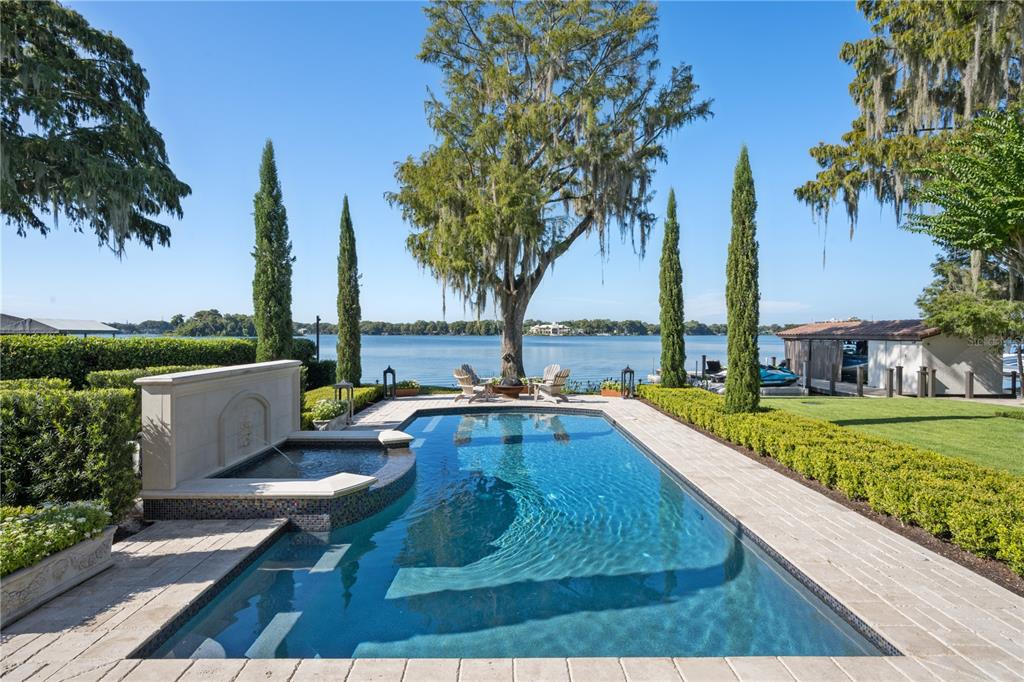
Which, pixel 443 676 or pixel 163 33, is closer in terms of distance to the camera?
pixel 443 676

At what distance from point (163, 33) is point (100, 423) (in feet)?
25.7

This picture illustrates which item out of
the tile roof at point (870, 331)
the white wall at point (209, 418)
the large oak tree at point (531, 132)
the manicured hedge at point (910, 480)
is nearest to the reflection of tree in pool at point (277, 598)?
the white wall at point (209, 418)

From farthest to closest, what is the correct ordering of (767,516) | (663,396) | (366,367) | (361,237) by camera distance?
(366,367), (361,237), (663,396), (767,516)

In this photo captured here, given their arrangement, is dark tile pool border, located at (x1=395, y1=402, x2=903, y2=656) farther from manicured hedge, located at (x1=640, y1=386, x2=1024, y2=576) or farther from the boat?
the boat

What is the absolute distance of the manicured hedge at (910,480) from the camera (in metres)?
3.93

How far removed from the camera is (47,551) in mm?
3273

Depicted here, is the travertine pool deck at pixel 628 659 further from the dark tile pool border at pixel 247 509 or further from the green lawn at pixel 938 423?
the green lawn at pixel 938 423

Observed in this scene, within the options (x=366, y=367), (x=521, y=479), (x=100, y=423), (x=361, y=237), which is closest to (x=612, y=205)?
(x=361, y=237)

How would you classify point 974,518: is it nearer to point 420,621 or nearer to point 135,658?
point 420,621

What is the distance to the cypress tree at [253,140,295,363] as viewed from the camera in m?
13.6

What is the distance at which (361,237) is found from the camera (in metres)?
16.9

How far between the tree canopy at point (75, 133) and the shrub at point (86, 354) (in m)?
2.61

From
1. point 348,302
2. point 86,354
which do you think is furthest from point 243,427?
point 348,302

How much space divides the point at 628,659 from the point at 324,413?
850 centimetres
